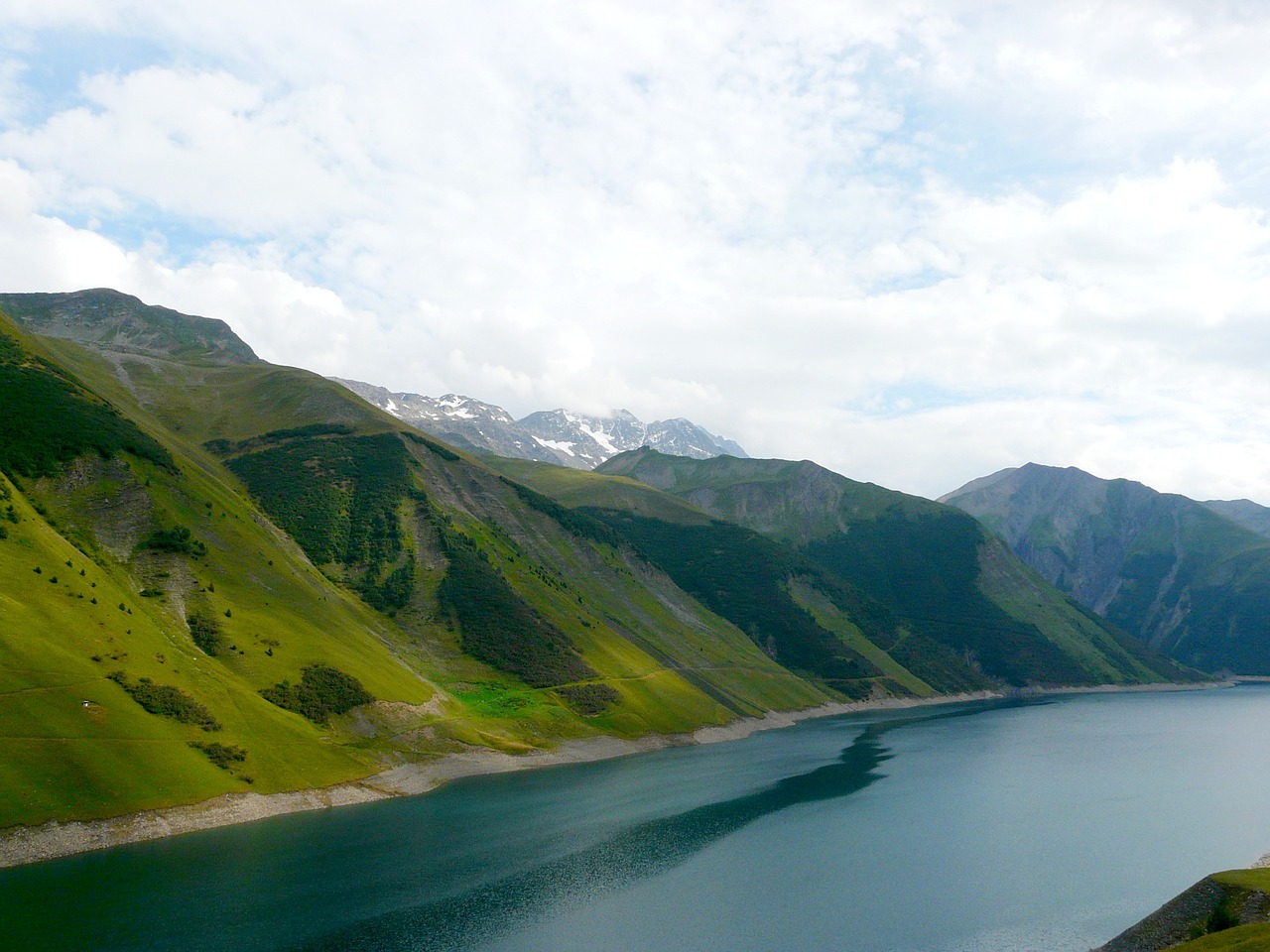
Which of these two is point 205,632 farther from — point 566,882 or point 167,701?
point 566,882

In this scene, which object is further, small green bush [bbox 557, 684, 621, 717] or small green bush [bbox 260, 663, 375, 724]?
small green bush [bbox 557, 684, 621, 717]

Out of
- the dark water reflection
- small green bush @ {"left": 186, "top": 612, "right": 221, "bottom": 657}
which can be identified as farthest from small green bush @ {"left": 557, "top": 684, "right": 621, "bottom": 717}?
small green bush @ {"left": 186, "top": 612, "right": 221, "bottom": 657}

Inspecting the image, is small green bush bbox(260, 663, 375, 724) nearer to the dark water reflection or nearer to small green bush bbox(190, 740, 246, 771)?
small green bush bbox(190, 740, 246, 771)

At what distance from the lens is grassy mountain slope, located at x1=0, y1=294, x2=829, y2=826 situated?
263ft

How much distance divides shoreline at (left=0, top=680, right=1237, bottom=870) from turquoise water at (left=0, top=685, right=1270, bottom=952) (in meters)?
1.87

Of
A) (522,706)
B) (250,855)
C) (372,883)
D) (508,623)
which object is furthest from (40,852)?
(508,623)

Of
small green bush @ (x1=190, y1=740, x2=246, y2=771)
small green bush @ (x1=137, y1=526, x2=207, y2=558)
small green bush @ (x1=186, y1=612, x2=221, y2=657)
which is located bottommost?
small green bush @ (x1=190, y1=740, x2=246, y2=771)

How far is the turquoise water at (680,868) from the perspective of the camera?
58812 mm

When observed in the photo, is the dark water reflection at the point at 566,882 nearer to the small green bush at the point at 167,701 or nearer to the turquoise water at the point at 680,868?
the turquoise water at the point at 680,868

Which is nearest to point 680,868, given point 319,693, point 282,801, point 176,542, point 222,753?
point 282,801

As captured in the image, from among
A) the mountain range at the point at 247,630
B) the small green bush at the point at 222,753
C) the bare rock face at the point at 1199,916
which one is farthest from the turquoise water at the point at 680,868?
the mountain range at the point at 247,630

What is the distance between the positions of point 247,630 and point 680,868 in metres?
68.7

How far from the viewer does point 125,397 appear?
19500cm

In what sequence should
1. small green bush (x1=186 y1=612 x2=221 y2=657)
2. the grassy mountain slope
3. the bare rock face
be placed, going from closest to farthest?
the bare rock face
the grassy mountain slope
small green bush (x1=186 y1=612 x2=221 y2=657)
